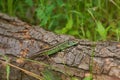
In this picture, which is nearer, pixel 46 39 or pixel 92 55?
pixel 92 55

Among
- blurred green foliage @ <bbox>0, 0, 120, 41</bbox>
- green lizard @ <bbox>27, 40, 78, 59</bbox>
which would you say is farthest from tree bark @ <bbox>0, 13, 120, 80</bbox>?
blurred green foliage @ <bbox>0, 0, 120, 41</bbox>

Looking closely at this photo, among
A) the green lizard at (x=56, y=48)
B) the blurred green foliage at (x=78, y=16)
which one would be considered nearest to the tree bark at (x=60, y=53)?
the green lizard at (x=56, y=48)

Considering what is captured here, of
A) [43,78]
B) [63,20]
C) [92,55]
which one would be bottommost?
[43,78]

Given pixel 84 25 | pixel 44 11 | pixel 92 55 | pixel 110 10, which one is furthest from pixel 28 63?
pixel 110 10

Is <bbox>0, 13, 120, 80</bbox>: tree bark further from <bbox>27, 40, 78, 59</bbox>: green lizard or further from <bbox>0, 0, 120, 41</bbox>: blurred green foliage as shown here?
<bbox>0, 0, 120, 41</bbox>: blurred green foliage

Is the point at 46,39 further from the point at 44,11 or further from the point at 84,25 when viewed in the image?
the point at 84,25

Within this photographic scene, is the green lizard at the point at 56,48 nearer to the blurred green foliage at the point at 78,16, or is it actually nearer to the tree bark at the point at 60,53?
the tree bark at the point at 60,53
